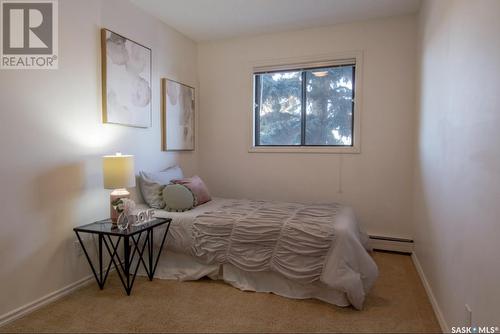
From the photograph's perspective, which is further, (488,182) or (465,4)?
(465,4)

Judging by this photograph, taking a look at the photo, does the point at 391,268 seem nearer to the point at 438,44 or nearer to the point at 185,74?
the point at 438,44

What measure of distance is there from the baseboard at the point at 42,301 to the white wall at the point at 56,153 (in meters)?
0.03

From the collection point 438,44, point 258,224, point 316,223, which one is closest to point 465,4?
point 438,44

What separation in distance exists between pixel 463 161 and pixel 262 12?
8.52 feet

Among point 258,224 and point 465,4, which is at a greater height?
point 465,4

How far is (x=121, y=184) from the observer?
256 cm

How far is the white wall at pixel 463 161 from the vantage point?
1.29m

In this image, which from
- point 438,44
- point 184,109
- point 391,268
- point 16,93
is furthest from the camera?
point 184,109

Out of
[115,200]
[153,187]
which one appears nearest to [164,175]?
[153,187]

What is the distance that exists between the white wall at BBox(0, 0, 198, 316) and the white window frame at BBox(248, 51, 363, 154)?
161cm

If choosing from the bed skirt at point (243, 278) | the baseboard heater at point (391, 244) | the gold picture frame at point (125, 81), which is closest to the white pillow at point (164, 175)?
the gold picture frame at point (125, 81)

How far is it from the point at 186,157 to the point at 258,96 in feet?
4.16

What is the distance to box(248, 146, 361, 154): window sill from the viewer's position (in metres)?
3.71

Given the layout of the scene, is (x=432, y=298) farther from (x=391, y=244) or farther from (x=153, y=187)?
(x=153, y=187)
